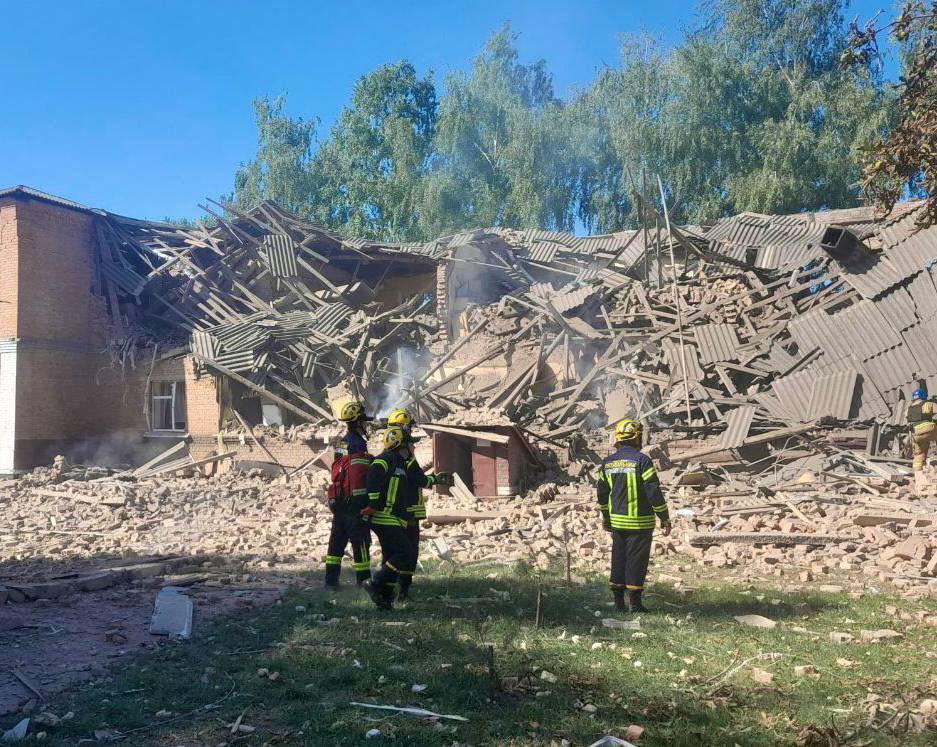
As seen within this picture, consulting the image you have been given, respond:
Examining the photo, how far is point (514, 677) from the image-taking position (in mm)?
A: 5062

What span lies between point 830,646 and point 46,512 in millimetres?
13928

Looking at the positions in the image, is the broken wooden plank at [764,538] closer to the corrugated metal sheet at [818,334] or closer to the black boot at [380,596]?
the black boot at [380,596]

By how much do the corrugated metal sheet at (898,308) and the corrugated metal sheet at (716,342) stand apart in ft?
9.08

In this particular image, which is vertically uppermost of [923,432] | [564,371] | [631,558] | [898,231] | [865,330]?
[898,231]

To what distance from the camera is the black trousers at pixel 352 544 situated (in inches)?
288

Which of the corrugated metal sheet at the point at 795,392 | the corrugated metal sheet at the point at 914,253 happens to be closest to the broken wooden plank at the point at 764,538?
the corrugated metal sheet at the point at 795,392

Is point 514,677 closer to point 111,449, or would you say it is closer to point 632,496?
point 632,496

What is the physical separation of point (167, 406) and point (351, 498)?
16301 mm

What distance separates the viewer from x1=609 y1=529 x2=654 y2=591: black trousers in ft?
22.4

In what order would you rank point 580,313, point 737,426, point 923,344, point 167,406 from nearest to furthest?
point 923,344 < point 737,426 < point 580,313 < point 167,406

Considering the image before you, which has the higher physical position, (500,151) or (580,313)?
(500,151)

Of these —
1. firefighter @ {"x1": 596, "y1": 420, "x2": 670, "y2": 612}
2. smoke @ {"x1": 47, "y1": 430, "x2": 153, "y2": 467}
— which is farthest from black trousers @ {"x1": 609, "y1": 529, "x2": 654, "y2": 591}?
smoke @ {"x1": 47, "y1": 430, "x2": 153, "y2": 467}

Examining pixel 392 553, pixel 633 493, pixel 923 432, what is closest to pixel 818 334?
pixel 923 432

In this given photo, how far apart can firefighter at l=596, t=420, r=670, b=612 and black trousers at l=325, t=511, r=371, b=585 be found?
87.9 inches
